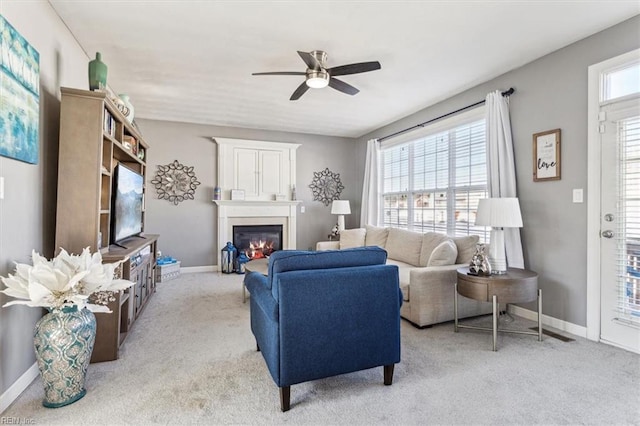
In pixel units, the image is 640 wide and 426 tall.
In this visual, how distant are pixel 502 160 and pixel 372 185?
8.58ft

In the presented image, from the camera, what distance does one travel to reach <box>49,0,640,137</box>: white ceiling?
235 centimetres

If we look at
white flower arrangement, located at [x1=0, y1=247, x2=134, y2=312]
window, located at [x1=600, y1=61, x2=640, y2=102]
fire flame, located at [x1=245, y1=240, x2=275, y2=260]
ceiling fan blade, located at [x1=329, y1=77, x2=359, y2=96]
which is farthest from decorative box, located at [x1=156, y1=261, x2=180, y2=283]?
window, located at [x1=600, y1=61, x2=640, y2=102]

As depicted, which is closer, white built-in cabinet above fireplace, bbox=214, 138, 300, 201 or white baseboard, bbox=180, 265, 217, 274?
white baseboard, bbox=180, 265, 217, 274

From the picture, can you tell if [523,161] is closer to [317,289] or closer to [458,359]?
[458,359]

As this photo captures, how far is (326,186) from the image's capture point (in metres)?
6.47

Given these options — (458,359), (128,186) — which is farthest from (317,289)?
(128,186)

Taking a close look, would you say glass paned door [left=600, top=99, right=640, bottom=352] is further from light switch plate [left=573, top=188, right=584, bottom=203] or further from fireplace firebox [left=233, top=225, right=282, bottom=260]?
fireplace firebox [left=233, top=225, right=282, bottom=260]

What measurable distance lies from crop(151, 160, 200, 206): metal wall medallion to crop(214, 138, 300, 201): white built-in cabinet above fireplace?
0.50 meters

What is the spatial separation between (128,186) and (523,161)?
412cm

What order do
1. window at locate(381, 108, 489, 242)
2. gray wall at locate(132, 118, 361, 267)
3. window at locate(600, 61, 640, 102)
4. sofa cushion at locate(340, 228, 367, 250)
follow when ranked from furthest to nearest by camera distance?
1. gray wall at locate(132, 118, 361, 267)
2. sofa cushion at locate(340, 228, 367, 250)
3. window at locate(381, 108, 489, 242)
4. window at locate(600, 61, 640, 102)

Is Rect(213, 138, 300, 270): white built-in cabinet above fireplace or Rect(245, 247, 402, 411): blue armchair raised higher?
Rect(213, 138, 300, 270): white built-in cabinet above fireplace

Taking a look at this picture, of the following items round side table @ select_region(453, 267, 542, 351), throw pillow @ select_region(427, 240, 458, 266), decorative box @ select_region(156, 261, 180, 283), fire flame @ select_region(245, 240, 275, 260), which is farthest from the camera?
fire flame @ select_region(245, 240, 275, 260)

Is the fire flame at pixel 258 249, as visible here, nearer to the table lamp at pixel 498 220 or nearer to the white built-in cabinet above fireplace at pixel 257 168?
the white built-in cabinet above fireplace at pixel 257 168

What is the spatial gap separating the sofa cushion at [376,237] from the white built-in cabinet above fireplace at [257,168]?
1.82m
